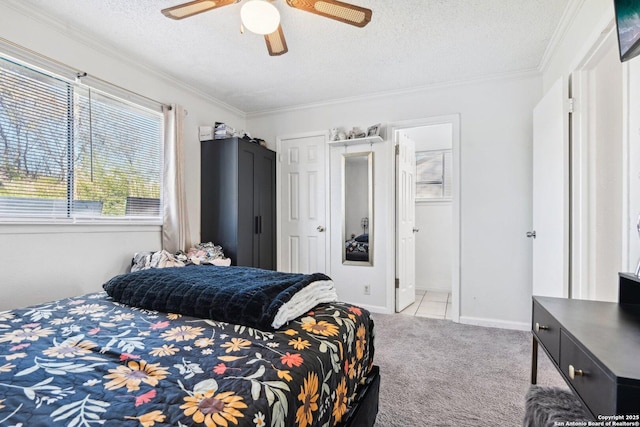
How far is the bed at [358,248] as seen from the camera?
12.3 feet

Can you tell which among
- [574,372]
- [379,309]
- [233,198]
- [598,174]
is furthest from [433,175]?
[574,372]

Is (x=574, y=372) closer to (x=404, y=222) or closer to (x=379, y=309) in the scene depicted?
(x=379, y=309)

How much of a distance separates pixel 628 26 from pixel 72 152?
3.36 m

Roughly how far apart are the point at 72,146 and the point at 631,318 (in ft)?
11.1

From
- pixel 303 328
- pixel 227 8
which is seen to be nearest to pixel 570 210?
pixel 303 328

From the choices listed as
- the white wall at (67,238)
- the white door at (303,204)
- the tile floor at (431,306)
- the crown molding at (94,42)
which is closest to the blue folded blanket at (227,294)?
the white wall at (67,238)

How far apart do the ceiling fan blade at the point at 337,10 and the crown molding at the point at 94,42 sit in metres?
1.78

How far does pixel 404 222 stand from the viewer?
384 centimetres

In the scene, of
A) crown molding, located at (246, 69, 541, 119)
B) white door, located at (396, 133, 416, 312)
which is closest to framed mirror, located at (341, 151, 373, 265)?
white door, located at (396, 133, 416, 312)

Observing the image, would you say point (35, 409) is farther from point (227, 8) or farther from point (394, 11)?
point (394, 11)

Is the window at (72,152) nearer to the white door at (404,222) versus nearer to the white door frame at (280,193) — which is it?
the white door frame at (280,193)

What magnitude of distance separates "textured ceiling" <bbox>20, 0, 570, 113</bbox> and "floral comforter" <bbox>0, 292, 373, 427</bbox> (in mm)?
2009

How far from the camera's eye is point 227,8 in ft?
7.02

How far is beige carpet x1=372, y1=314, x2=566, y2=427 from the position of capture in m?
1.72
